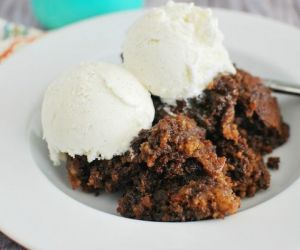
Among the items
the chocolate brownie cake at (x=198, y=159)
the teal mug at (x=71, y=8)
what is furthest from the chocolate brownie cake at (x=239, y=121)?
the teal mug at (x=71, y=8)

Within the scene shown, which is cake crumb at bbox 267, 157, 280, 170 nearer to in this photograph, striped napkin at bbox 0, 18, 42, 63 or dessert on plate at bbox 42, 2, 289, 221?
Answer: dessert on plate at bbox 42, 2, 289, 221

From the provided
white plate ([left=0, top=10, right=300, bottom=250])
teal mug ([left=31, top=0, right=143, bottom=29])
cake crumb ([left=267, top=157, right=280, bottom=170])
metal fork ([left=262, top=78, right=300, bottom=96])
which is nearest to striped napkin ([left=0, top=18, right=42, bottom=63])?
teal mug ([left=31, top=0, right=143, bottom=29])

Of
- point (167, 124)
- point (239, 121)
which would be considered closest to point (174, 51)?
point (167, 124)

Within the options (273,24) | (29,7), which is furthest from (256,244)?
(29,7)

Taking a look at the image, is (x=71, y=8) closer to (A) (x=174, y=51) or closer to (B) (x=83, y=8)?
(B) (x=83, y=8)

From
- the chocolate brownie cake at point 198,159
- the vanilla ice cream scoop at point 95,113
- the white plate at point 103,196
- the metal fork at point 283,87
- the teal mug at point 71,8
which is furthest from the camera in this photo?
the teal mug at point 71,8

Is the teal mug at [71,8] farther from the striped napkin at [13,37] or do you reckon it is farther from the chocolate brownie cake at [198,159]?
the chocolate brownie cake at [198,159]

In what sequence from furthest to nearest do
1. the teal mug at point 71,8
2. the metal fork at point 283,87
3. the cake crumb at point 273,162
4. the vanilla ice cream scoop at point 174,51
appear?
the teal mug at point 71,8 → the metal fork at point 283,87 → the cake crumb at point 273,162 → the vanilla ice cream scoop at point 174,51
